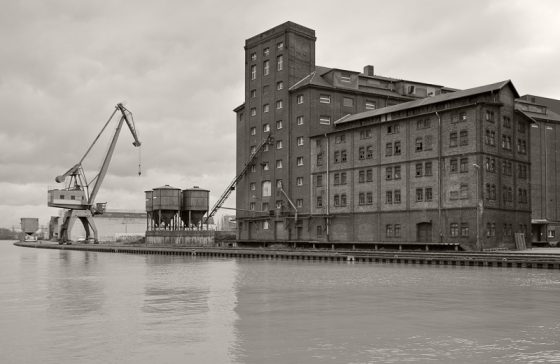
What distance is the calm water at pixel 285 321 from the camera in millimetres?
14547

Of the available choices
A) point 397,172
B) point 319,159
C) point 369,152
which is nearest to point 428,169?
point 397,172

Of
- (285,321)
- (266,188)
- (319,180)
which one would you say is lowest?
(285,321)

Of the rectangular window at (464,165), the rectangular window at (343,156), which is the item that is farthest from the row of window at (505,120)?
the rectangular window at (343,156)

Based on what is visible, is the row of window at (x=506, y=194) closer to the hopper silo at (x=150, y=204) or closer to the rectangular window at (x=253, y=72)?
the rectangular window at (x=253, y=72)

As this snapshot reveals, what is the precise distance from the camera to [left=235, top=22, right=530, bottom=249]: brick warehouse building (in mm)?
55156

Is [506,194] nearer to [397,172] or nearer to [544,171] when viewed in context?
[397,172]

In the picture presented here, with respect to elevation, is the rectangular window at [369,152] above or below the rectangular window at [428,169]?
above

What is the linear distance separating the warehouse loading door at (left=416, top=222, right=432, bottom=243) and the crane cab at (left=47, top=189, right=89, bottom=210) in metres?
57.0

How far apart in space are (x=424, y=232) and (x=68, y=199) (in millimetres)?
57942

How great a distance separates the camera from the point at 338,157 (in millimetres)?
66625

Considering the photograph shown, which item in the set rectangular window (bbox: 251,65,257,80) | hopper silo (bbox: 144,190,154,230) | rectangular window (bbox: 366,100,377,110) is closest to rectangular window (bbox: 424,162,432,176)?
rectangular window (bbox: 366,100,377,110)

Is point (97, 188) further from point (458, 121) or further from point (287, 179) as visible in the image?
point (458, 121)

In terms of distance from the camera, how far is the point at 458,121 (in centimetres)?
5466

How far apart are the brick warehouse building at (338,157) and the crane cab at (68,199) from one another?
92.8ft
